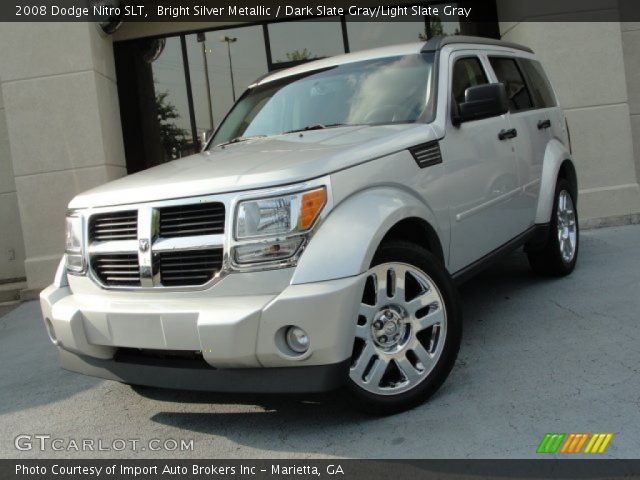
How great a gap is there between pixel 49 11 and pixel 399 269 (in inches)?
257

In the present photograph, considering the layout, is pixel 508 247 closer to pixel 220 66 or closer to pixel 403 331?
pixel 403 331

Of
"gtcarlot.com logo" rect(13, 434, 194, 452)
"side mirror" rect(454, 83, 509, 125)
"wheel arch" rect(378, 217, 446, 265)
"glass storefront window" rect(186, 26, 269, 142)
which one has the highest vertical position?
"glass storefront window" rect(186, 26, 269, 142)

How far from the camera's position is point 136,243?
2.99m

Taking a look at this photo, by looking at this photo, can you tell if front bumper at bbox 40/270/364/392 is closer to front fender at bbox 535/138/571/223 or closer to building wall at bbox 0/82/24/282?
front fender at bbox 535/138/571/223

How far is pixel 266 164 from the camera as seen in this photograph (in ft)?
9.72

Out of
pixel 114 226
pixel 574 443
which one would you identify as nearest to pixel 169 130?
pixel 114 226

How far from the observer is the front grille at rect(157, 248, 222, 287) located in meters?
2.82

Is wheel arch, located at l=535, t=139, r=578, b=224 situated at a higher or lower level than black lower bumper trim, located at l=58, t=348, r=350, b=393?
higher

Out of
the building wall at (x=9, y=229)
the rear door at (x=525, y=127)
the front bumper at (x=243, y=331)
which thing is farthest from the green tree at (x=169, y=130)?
the front bumper at (x=243, y=331)

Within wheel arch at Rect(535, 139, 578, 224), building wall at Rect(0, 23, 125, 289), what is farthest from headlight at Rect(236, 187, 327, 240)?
building wall at Rect(0, 23, 125, 289)

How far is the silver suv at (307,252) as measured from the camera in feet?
8.87

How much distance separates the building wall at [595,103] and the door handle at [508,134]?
390 cm

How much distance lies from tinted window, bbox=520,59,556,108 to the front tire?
2699mm

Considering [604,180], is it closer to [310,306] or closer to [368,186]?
[368,186]
